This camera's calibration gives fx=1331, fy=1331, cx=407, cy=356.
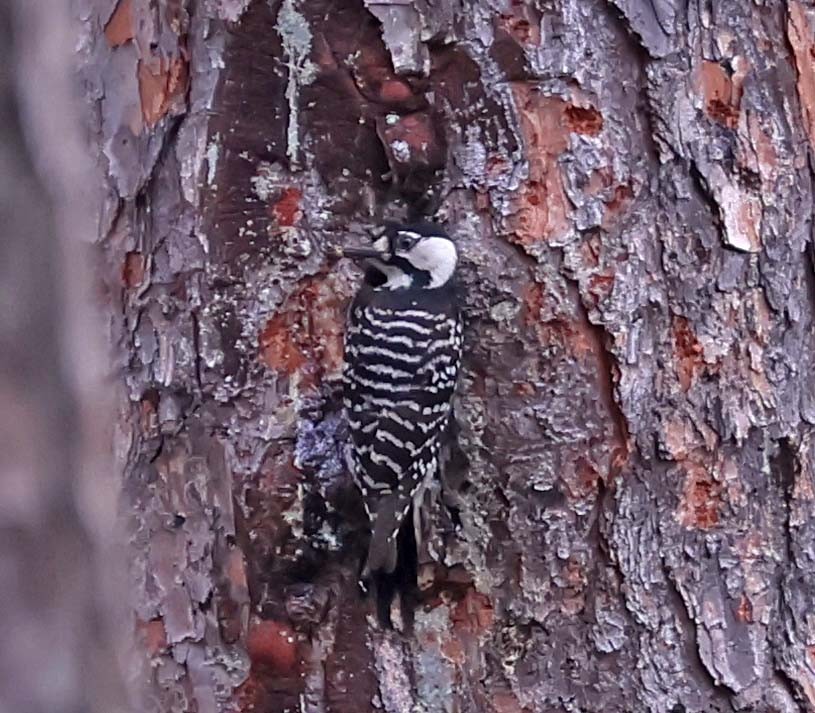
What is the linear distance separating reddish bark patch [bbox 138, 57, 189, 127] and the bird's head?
1.25ft

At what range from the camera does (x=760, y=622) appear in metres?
2.24

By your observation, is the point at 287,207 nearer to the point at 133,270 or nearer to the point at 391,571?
the point at 133,270

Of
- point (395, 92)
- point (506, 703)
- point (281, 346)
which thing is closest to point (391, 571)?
point (506, 703)

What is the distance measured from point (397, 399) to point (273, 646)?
0.51 meters

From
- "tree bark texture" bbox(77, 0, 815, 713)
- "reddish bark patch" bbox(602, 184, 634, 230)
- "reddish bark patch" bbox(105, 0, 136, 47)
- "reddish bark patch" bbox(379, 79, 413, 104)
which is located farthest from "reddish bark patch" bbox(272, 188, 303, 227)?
"reddish bark patch" bbox(602, 184, 634, 230)

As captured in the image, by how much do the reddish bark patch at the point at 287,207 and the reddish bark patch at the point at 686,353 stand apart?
2.16ft

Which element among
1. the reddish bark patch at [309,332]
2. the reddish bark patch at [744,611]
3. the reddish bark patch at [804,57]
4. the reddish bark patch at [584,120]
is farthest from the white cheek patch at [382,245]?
the reddish bark patch at [744,611]

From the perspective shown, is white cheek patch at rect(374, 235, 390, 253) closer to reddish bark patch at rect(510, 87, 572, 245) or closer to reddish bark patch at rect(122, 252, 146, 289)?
reddish bark patch at rect(510, 87, 572, 245)

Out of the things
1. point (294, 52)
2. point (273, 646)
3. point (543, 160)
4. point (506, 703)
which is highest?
point (294, 52)

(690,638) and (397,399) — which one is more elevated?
(397,399)

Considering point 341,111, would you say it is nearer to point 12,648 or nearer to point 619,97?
point 619,97

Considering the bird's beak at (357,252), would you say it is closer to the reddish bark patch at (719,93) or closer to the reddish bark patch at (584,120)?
the reddish bark patch at (584,120)

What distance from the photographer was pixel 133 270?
229 centimetres

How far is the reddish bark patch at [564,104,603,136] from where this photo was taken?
2.17 m
